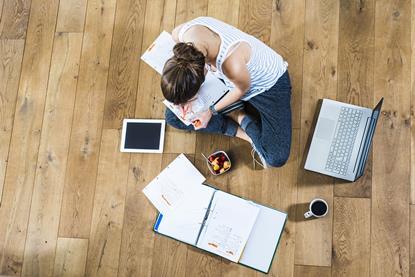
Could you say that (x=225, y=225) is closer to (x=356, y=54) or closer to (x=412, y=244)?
(x=412, y=244)

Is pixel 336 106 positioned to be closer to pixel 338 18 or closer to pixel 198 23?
pixel 338 18

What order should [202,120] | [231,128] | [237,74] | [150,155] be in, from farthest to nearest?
[150,155] < [231,128] < [202,120] < [237,74]

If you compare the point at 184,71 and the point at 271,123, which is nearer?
the point at 184,71

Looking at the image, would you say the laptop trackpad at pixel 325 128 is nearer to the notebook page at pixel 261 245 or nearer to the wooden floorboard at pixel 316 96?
the wooden floorboard at pixel 316 96

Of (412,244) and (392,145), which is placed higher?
(392,145)

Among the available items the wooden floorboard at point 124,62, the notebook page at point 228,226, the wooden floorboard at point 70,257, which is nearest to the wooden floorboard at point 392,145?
the notebook page at point 228,226

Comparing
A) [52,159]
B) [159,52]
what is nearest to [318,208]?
[159,52]

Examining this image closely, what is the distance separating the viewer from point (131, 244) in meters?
2.04

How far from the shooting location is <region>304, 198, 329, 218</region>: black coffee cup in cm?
189

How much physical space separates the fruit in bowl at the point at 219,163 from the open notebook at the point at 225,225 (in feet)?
0.30

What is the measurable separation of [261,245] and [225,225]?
185mm

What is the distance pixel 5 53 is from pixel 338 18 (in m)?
1.79

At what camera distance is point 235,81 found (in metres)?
1.64

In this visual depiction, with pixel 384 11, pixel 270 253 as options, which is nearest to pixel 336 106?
pixel 384 11
